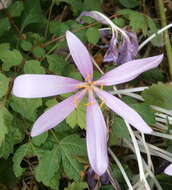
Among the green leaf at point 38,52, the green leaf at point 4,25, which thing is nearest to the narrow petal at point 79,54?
the green leaf at point 38,52

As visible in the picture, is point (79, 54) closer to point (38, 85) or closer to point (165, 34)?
point (38, 85)

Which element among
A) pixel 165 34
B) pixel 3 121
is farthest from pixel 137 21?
pixel 3 121

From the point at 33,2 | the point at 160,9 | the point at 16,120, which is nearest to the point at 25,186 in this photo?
the point at 16,120

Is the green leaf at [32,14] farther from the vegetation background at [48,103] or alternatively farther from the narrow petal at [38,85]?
the narrow petal at [38,85]

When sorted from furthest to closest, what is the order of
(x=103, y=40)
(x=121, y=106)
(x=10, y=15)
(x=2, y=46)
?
(x=103, y=40) < (x=10, y=15) < (x=2, y=46) < (x=121, y=106)

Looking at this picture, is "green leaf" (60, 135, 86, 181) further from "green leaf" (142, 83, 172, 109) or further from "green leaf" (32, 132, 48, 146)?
"green leaf" (142, 83, 172, 109)

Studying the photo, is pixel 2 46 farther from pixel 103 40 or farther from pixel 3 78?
pixel 103 40
